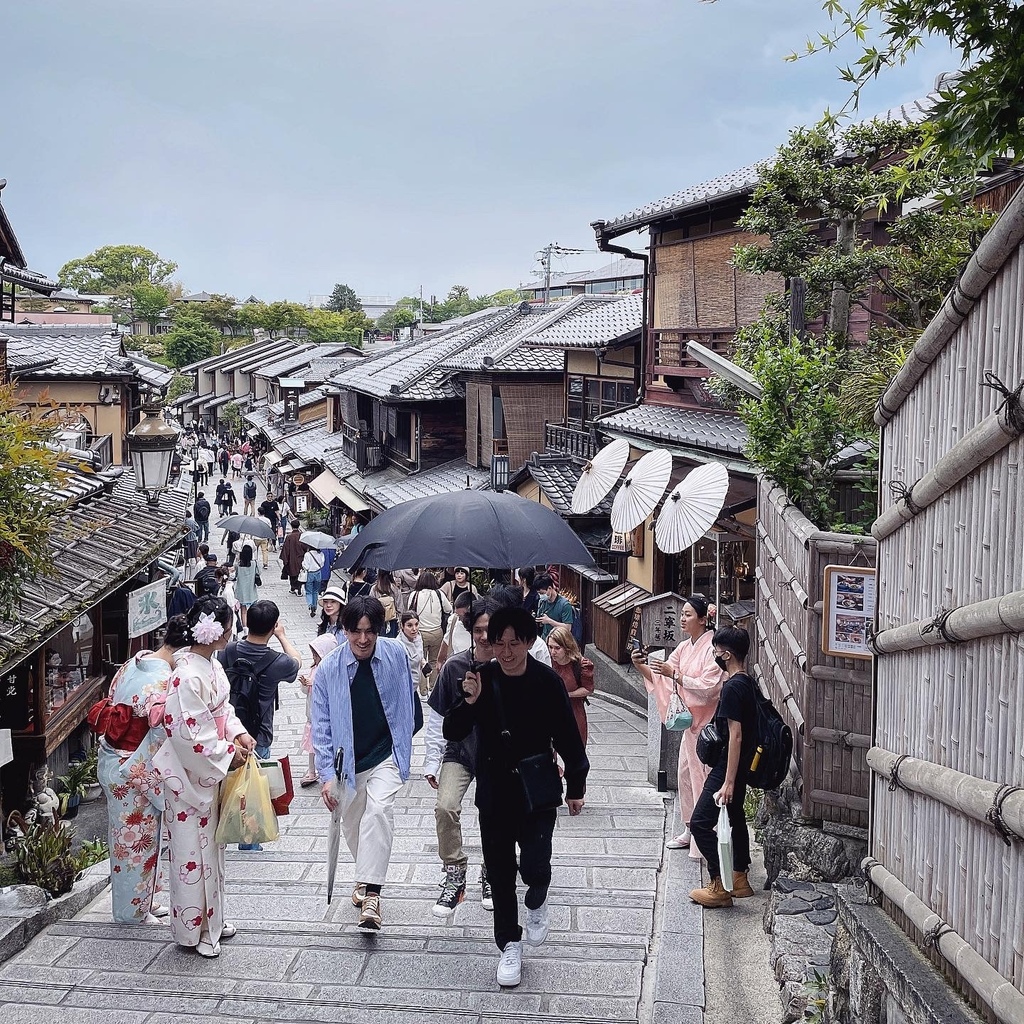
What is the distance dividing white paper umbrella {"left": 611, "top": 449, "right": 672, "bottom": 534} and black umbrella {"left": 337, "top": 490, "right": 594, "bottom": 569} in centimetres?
278

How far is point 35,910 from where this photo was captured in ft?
21.7

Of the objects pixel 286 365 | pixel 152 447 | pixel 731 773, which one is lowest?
pixel 731 773

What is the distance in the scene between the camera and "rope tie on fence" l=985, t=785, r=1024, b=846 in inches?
131

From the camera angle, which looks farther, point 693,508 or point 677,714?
point 693,508

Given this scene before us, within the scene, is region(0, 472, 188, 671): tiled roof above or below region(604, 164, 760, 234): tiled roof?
below

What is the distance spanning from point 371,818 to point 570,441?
1849 centimetres

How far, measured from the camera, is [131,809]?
265 inches

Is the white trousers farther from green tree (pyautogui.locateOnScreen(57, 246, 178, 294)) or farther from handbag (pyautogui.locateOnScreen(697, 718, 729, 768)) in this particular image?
green tree (pyautogui.locateOnScreen(57, 246, 178, 294))

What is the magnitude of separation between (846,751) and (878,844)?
146 centimetres

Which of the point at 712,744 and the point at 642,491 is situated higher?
the point at 642,491


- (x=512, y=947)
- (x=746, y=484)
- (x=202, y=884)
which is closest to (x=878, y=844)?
(x=512, y=947)

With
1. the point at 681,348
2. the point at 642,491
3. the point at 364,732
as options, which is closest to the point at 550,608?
the point at 642,491

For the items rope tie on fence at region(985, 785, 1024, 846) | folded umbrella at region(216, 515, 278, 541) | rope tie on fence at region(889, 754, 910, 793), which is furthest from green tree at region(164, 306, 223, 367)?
rope tie on fence at region(985, 785, 1024, 846)

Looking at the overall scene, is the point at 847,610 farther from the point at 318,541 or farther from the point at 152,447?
the point at 318,541
